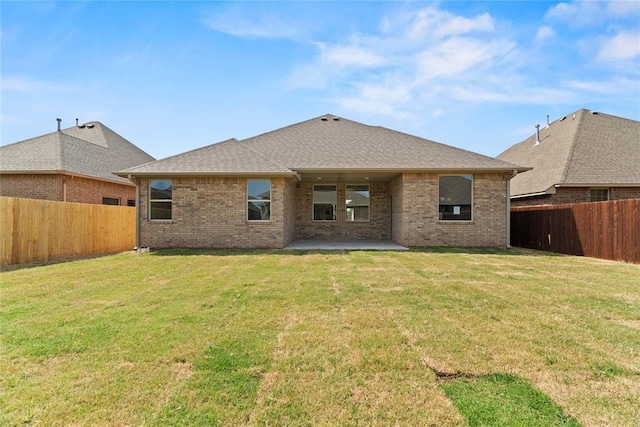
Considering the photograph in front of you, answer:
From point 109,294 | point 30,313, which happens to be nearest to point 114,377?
point 30,313

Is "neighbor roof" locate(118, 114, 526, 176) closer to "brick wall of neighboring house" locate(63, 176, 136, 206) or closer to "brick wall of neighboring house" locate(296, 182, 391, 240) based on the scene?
"brick wall of neighboring house" locate(296, 182, 391, 240)

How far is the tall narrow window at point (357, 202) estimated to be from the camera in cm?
1611

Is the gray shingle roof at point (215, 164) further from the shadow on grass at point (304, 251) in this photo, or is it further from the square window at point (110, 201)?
the square window at point (110, 201)

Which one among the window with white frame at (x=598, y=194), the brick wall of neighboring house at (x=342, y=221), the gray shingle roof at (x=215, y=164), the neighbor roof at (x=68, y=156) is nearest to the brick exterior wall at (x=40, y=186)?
the neighbor roof at (x=68, y=156)

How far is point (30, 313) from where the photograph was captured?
464 centimetres

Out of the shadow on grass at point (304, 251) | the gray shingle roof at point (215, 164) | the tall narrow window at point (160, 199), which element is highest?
the gray shingle roof at point (215, 164)

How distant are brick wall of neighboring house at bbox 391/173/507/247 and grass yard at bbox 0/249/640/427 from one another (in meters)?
6.29

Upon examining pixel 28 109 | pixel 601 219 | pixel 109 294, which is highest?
pixel 28 109

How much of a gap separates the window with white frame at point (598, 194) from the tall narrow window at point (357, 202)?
10437 mm

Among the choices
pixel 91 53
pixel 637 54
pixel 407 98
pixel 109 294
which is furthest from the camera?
pixel 407 98

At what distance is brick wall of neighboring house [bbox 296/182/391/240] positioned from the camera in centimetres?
1603

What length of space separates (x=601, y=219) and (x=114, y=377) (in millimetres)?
13606

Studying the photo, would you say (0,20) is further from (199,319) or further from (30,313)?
(199,319)

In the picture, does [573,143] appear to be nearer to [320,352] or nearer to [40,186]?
[320,352]
